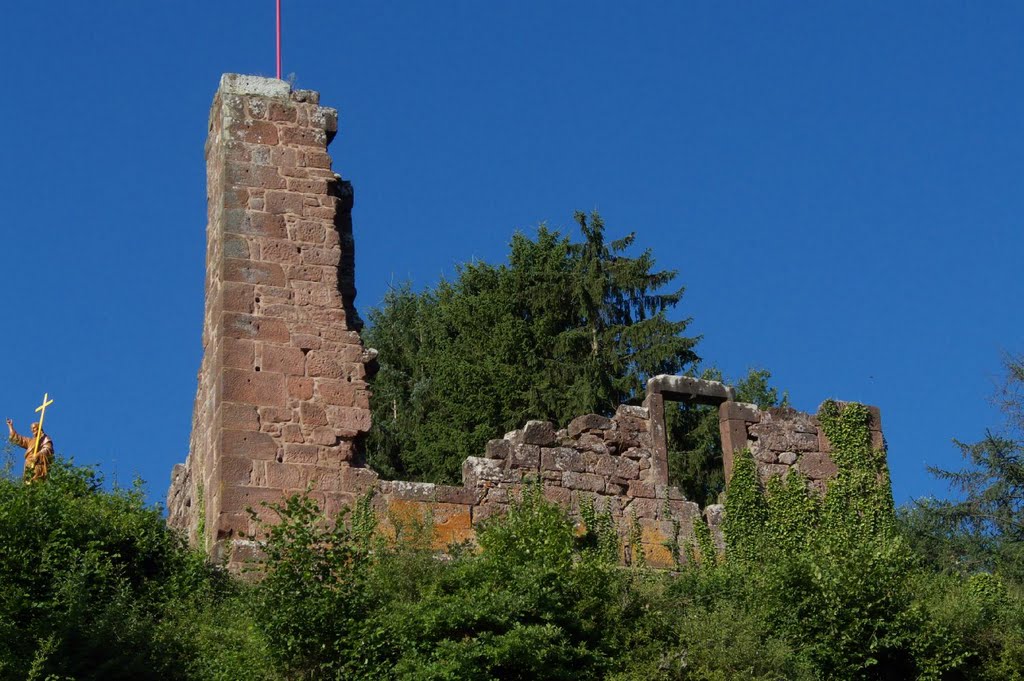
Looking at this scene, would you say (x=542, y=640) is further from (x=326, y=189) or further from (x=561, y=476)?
(x=326, y=189)

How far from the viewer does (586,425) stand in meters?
19.4

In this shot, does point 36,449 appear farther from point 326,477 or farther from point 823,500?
point 823,500

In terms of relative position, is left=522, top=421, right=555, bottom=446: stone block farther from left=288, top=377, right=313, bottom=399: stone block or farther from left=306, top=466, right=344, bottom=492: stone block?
left=288, top=377, right=313, bottom=399: stone block

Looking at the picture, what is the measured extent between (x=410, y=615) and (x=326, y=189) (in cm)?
532

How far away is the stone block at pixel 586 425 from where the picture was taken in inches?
761

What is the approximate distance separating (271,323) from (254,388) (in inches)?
28.7

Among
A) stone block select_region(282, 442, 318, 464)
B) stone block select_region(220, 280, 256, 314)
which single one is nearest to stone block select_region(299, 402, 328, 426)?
stone block select_region(282, 442, 318, 464)

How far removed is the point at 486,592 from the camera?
52.4 ft

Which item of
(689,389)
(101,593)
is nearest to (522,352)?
(689,389)

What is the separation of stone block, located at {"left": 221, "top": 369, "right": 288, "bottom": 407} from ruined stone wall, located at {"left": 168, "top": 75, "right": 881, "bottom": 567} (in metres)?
0.01

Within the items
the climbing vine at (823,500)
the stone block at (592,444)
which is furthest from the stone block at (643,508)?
the climbing vine at (823,500)

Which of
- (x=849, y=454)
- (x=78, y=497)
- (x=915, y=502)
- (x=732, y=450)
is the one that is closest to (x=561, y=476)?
(x=732, y=450)

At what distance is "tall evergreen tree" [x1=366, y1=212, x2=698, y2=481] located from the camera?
29.2 metres

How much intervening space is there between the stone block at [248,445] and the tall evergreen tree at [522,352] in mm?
10714
